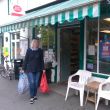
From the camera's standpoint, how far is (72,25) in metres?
9.19

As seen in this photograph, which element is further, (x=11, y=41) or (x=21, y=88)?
(x=11, y=41)

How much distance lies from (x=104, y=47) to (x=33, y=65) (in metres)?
2.32

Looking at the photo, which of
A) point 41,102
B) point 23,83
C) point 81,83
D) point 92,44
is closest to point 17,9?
point 92,44

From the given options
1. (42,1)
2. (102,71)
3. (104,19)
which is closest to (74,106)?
(102,71)

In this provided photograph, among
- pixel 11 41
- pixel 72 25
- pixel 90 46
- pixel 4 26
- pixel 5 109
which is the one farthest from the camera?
pixel 11 41

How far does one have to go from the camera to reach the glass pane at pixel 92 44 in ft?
26.1

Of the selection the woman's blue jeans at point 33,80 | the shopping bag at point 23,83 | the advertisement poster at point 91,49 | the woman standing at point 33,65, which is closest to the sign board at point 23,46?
the shopping bag at point 23,83

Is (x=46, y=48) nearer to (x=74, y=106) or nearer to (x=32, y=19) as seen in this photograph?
(x=32, y=19)

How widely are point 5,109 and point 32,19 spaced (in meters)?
2.96

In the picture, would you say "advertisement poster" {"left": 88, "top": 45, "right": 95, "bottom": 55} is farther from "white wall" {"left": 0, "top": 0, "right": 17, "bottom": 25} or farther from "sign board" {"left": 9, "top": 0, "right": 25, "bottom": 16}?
"white wall" {"left": 0, "top": 0, "right": 17, "bottom": 25}

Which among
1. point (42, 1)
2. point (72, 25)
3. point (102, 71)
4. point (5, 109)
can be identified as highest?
point (42, 1)

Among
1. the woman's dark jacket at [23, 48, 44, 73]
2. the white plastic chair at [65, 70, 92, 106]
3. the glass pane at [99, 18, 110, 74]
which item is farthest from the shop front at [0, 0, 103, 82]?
the woman's dark jacket at [23, 48, 44, 73]

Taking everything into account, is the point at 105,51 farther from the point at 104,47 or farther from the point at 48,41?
the point at 48,41

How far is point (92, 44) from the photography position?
8086 millimetres
